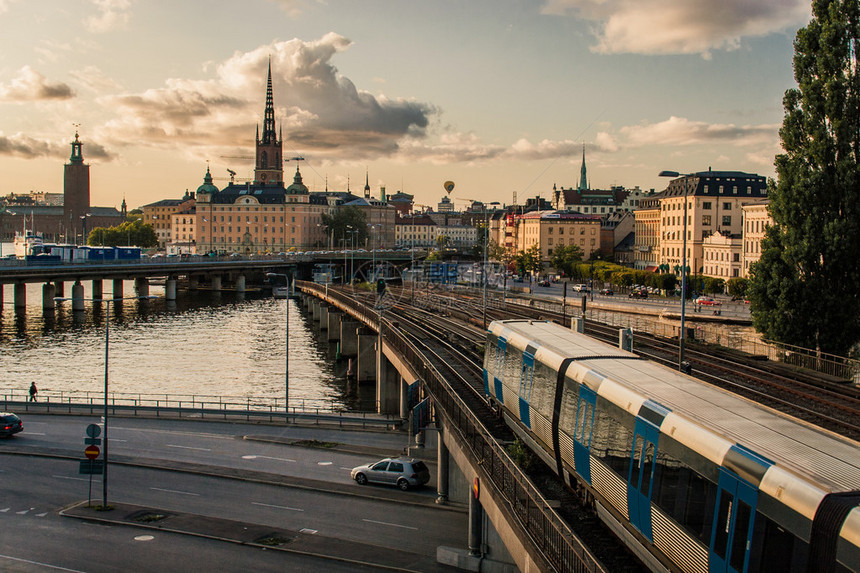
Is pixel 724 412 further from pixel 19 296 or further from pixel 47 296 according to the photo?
pixel 19 296

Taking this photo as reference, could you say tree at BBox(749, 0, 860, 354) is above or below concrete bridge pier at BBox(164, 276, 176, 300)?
above

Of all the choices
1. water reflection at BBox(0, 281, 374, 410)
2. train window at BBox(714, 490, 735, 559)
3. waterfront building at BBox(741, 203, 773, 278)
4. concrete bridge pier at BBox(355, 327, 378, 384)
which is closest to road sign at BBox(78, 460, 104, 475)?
train window at BBox(714, 490, 735, 559)

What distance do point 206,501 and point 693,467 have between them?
21353 millimetres

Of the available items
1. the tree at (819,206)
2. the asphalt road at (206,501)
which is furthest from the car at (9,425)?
the tree at (819,206)

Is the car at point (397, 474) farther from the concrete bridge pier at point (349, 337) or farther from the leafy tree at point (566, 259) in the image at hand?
the leafy tree at point (566, 259)

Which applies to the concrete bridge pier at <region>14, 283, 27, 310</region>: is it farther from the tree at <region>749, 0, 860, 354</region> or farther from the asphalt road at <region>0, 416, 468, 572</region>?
the tree at <region>749, 0, 860, 354</region>

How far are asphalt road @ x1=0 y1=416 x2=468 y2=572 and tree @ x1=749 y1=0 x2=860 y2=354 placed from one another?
18734mm

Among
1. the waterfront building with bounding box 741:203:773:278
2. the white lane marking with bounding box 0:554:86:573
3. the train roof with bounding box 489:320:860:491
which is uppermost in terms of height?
the waterfront building with bounding box 741:203:773:278

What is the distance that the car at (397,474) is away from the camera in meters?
31.4

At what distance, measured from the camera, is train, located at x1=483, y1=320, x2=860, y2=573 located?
10094 mm

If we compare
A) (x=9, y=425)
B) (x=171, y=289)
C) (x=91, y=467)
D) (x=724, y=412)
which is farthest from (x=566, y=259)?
(x=724, y=412)

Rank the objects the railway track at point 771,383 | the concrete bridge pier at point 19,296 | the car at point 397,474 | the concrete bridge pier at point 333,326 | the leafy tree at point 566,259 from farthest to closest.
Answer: the leafy tree at point 566,259, the concrete bridge pier at point 19,296, the concrete bridge pier at point 333,326, the car at point 397,474, the railway track at point 771,383

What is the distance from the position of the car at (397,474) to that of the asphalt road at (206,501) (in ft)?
1.27

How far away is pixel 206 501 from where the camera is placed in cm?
2980
